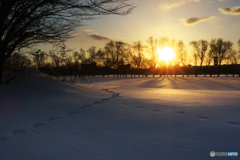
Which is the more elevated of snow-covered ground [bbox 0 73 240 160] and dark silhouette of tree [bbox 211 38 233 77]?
dark silhouette of tree [bbox 211 38 233 77]

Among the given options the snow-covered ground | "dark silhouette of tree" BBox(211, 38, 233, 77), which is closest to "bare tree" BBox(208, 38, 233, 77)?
"dark silhouette of tree" BBox(211, 38, 233, 77)

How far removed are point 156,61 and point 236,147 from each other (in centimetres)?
4131

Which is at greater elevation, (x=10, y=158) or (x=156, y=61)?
(x=156, y=61)

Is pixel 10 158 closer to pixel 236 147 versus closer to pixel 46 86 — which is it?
pixel 236 147

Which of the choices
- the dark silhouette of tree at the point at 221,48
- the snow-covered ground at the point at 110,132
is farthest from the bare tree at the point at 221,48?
the snow-covered ground at the point at 110,132

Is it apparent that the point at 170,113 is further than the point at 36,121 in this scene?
Yes

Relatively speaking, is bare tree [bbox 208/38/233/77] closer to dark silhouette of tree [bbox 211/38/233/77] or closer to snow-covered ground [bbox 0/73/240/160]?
dark silhouette of tree [bbox 211/38/233/77]

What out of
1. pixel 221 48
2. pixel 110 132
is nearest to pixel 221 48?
pixel 221 48

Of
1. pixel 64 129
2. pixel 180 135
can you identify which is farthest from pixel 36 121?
pixel 180 135

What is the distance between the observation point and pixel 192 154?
1.87m

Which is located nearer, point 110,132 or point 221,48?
point 110,132

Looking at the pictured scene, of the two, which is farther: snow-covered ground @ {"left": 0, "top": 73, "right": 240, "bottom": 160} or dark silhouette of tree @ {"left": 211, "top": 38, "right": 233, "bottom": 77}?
dark silhouette of tree @ {"left": 211, "top": 38, "right": 233, "bottom": 77}

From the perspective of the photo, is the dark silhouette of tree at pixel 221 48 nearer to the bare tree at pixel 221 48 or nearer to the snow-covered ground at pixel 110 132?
the bare tree at pixel 221 48

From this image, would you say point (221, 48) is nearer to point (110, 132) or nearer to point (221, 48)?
point (221, 48)
